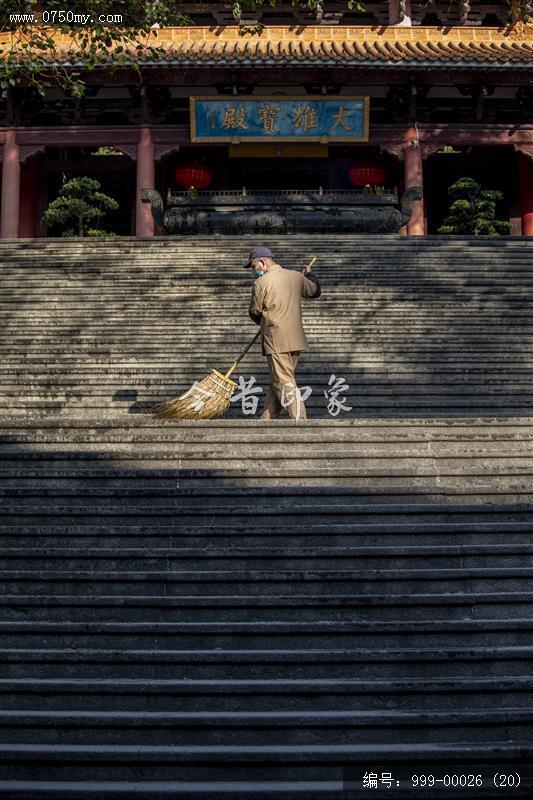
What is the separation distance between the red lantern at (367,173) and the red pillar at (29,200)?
6.59m

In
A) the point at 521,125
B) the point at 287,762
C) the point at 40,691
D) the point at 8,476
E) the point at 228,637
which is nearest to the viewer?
the point at 287,762

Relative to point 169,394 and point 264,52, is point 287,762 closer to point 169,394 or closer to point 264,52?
point 169,394

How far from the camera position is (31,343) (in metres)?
9.33

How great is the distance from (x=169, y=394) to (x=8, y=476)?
2.72 metres

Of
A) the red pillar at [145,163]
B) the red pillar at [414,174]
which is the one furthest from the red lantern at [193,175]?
the red pillar at [414,174]

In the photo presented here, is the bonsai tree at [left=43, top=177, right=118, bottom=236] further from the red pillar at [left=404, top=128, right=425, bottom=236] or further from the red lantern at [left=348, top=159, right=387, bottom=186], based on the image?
the red pillar at [left=404, top=128, right=425, bottom=236]

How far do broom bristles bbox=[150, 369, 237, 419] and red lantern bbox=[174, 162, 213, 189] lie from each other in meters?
11.6

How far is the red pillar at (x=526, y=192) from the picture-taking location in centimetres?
1859

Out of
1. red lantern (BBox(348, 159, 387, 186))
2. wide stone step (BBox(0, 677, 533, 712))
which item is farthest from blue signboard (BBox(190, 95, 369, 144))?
wide stone step (BBox(0, 677, 533, 712))

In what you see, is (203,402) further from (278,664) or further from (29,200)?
(29,200)

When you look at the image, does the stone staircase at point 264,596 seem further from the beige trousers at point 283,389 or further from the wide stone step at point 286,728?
the beige trousers at point 283,389

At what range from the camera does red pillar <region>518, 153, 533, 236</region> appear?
18.6 meters

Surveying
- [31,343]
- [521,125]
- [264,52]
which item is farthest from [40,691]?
[521,125]

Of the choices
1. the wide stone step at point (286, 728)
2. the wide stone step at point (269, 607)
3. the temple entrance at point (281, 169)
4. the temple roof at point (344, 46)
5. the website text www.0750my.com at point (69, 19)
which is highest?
the temple roof at point (344, 46)
